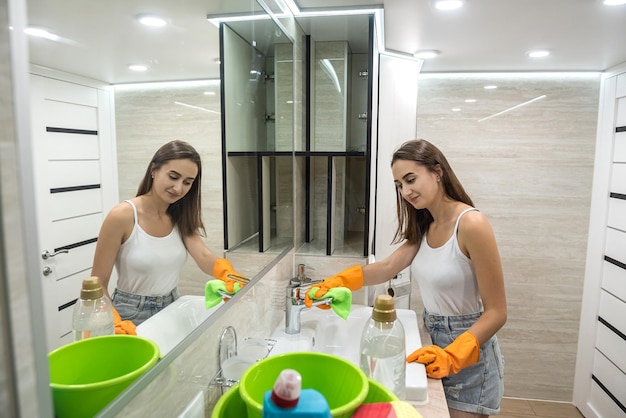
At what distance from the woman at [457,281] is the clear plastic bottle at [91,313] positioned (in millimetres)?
861

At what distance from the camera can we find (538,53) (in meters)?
2.12

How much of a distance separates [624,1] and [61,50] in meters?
1.69

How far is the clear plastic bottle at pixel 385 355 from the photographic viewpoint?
101cm

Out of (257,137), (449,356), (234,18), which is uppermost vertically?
→ (234,18)

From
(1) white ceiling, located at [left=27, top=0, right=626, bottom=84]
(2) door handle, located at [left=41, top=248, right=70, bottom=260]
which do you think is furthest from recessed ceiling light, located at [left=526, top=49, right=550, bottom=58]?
(2) door handle, located at [left=41, top=248, right=70, bottom=260]

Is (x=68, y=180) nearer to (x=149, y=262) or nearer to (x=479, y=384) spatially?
(x=149, y=262)

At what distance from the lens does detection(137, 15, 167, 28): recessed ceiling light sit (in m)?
0.70

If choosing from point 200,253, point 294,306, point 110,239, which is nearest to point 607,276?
point 294,306

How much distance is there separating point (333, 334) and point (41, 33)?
1339 mm

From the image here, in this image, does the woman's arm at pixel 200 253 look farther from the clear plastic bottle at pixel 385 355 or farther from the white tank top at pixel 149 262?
the clear plastic bottle at pixel 385 355

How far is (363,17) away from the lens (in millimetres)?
1672

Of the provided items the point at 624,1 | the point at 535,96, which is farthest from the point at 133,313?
the point at 535,96

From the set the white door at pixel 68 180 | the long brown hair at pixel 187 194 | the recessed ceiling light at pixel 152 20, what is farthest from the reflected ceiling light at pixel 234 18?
the white door at pixel 68 180

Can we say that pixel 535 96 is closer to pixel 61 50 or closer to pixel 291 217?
pixel 291 217
